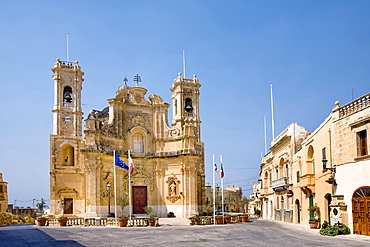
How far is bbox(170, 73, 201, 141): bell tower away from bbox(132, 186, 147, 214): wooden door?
9.08 metres

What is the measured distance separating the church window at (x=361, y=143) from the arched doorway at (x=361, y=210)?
178 cm

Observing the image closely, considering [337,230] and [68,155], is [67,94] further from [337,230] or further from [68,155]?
[337,230]

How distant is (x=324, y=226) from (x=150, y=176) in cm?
2428

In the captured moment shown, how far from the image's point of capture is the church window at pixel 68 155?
43.8 meters

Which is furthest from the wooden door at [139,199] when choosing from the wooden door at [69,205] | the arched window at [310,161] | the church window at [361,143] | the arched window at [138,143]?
the church window at [361,143]

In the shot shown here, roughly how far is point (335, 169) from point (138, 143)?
26191mm

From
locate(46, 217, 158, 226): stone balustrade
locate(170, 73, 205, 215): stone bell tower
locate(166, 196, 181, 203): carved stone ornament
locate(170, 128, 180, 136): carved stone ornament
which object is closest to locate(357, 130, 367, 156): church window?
locate(46, 217, 158, 226): stone balustrade

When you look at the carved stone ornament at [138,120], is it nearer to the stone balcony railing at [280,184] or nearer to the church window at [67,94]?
the church window at [67,94]

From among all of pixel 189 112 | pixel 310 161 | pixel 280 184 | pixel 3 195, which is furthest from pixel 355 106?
pixel 3 195

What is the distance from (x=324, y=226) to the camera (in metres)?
22.9

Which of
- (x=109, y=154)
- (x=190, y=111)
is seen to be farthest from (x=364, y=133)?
(x=190, y=111)

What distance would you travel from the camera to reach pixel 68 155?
44.3 meters

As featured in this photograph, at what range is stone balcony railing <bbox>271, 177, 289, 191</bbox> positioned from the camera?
119ft

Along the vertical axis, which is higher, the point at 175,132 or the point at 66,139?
the point at 175,132
